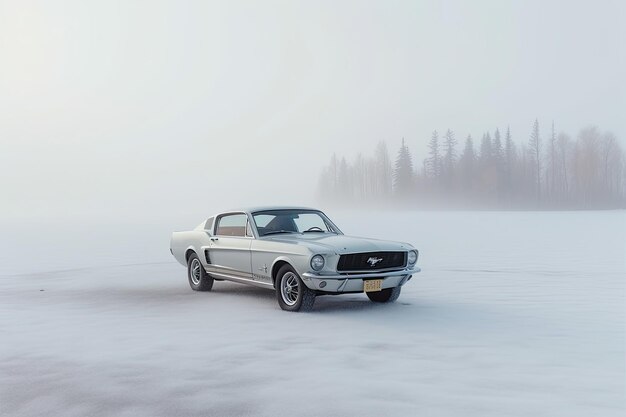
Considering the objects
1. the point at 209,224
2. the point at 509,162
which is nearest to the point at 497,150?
the point at 509,162

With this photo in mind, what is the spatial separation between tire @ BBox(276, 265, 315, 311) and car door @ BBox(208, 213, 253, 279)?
3.07ft

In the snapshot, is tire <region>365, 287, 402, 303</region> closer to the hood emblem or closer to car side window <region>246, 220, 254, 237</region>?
the hood emblem

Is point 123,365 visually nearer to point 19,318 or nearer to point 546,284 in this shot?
point 19,318

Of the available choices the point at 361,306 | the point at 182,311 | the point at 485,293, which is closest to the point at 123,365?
the point at 182,311

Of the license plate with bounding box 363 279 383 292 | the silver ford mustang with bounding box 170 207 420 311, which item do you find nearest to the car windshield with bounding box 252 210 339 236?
the silver ford mustang with bounding box 170 207 420 311

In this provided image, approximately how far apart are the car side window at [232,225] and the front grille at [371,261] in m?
2.27

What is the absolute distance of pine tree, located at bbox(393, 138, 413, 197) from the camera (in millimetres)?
134375

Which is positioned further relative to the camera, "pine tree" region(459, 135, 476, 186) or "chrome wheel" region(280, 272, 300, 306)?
"pine tree" region(459, 135, 476, 186)

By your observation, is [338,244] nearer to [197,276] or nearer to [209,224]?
[209,224]

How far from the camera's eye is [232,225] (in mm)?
12156

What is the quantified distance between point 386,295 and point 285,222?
2022 mm

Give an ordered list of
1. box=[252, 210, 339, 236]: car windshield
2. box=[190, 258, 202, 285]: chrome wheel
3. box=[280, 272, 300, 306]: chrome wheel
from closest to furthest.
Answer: box=[280, 272, 300, 306]: chrome wheel, box=[252, 210, 339, 236]: car windshield, box=[190, 258, 202, 285]: chrome wheel

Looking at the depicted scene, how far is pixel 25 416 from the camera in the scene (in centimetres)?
520

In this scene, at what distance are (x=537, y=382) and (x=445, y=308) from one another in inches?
169
